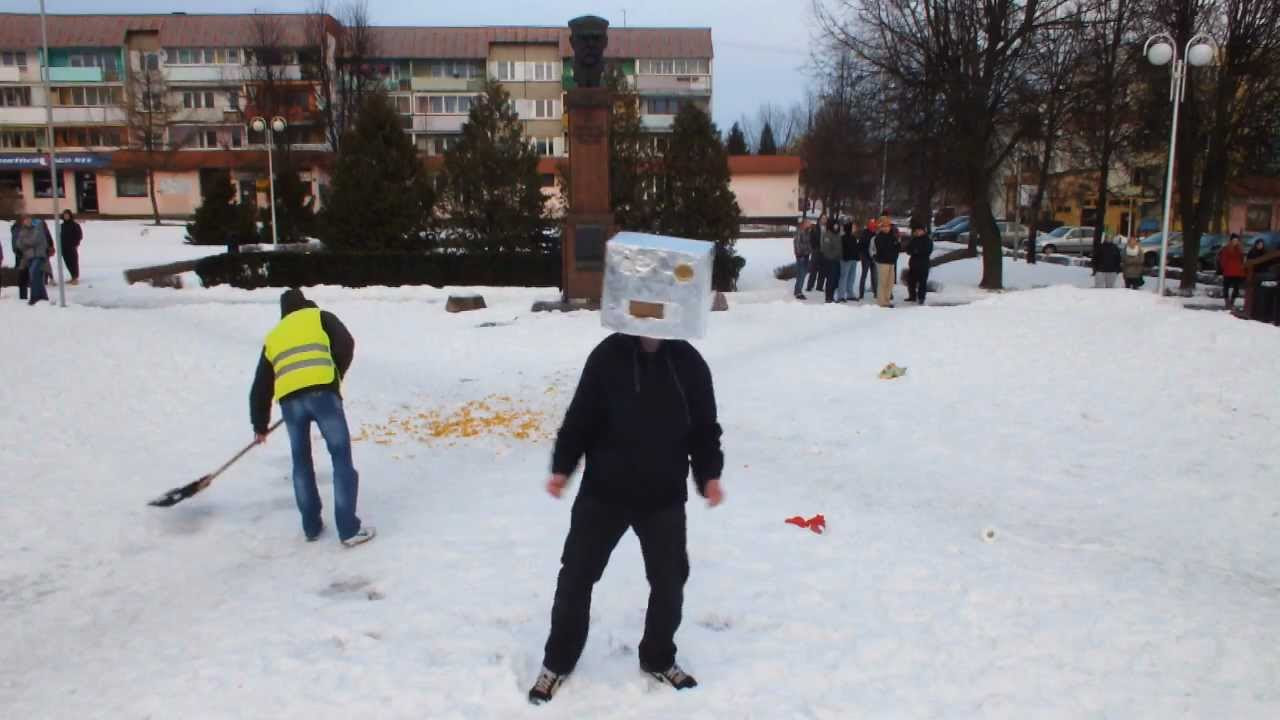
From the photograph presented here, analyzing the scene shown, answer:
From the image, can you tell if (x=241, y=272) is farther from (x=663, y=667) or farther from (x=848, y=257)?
(x=663, y=667)

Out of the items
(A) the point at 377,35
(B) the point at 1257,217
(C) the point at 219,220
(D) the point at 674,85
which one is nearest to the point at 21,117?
(A) the point at 377,35

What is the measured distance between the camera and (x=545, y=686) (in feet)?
14.1

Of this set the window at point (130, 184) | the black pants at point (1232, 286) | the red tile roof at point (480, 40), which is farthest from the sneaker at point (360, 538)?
Result: the red tile roof at point (480, 40)

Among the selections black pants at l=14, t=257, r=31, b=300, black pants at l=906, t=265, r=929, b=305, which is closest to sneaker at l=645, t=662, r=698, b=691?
black pants at l=906, t=265, r=929, b=305

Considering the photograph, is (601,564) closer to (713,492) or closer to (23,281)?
(713,492)

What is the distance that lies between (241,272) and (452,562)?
21044mm

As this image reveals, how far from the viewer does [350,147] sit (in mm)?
26062

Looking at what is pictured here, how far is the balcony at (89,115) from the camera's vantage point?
63.2 m

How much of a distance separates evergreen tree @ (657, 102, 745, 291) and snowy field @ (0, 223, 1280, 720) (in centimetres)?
973

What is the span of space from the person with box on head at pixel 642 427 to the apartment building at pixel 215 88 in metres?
52.7

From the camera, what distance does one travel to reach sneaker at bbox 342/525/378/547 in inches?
256

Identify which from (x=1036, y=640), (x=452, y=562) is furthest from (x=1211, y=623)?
(x=452, y=562)

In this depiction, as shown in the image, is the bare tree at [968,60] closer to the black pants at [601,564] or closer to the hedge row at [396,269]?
the hedge row at [396,269]

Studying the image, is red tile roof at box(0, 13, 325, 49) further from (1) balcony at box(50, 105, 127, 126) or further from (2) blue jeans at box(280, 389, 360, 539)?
(2) blue jeans at box(280, 389, 360, 539)
